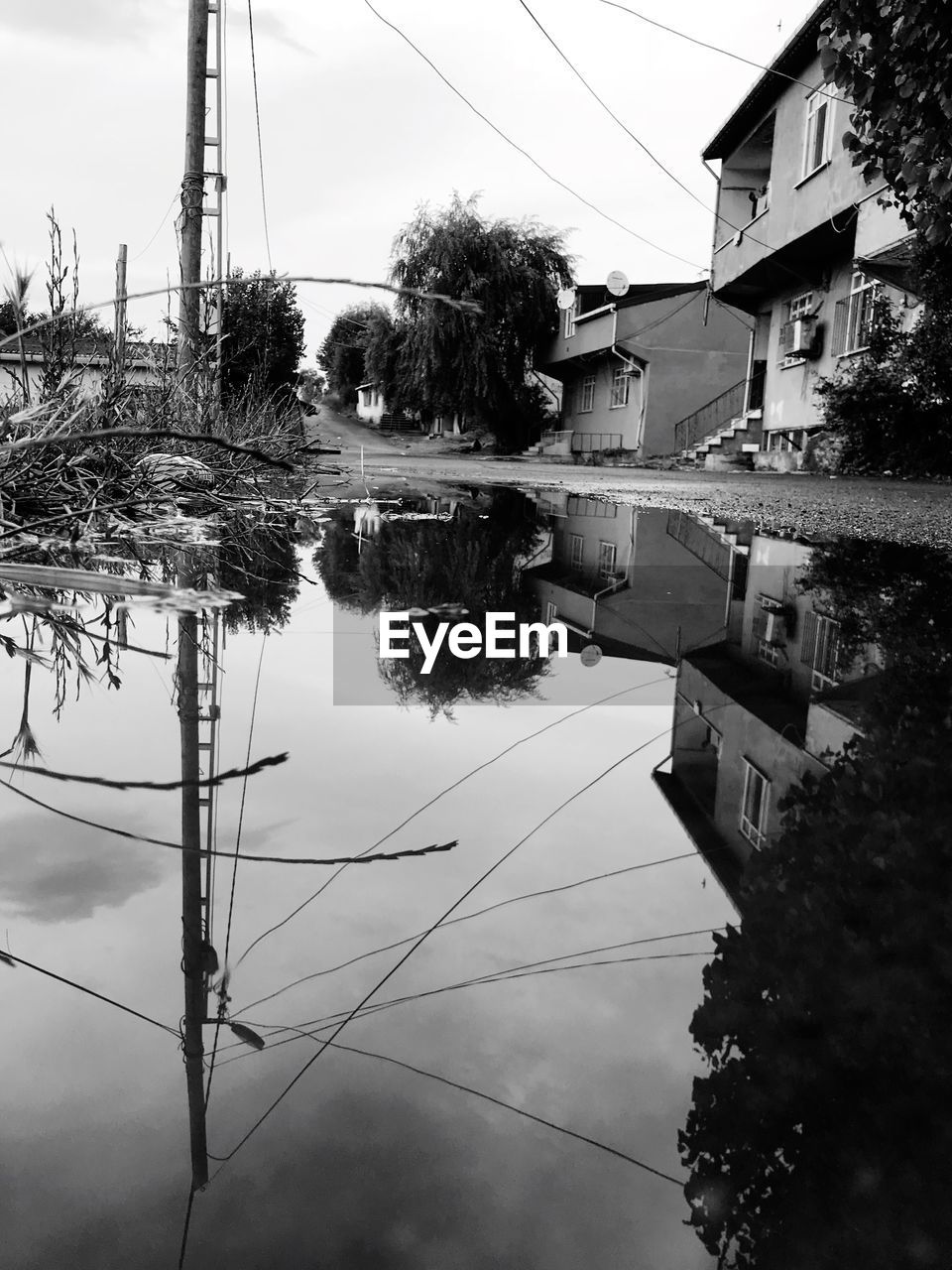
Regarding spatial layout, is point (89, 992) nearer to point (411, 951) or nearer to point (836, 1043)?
point (411, 951)

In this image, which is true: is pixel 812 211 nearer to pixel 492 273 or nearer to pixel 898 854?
pixel 898 854

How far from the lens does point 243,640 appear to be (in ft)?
8.29

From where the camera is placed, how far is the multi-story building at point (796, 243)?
15.5 meters

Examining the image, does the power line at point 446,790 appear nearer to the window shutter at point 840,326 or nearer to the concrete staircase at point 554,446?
the window shutter at point 840,326

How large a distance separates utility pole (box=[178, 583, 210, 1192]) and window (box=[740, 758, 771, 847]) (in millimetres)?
642

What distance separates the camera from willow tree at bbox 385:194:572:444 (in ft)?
122

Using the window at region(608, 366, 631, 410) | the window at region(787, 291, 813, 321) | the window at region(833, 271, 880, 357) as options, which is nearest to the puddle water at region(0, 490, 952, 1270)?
the window at region(833, 271, 880, 357)

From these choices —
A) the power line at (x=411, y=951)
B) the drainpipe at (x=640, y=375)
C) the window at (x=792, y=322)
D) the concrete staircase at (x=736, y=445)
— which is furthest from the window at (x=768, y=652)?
the drainpipe at (x=640, y=375)

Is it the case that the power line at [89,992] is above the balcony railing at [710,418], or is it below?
below

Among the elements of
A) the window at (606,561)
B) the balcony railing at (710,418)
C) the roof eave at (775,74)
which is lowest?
the window at (606,561)

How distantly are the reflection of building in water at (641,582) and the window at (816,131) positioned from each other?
12.6 m

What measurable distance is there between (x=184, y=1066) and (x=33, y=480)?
302 centimetres

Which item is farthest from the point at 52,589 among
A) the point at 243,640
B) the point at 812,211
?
the point at 812,211

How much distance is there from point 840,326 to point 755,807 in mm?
18366
